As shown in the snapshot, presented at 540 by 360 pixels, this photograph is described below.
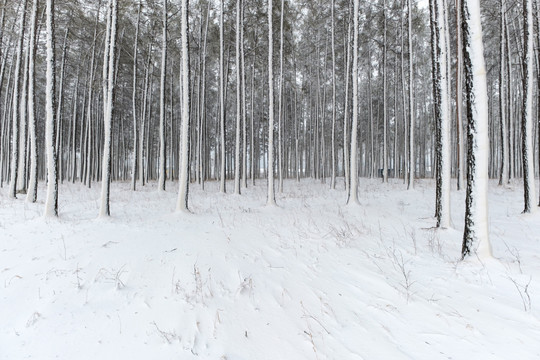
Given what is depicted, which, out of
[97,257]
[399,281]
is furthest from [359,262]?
[97,257]

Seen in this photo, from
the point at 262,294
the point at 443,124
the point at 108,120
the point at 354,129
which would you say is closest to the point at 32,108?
the point at 108,120

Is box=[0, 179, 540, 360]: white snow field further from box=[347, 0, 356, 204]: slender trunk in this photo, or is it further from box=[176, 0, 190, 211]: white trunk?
box=[347, 0, 356, 204]: slender trunk

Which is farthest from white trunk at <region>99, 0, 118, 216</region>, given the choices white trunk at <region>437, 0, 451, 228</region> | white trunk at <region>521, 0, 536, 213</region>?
white trunk at <region>521, 0, 536, 213</region>

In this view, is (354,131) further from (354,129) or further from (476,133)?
(476,133)

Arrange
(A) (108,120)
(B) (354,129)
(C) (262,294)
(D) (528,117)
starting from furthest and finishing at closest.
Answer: (B) (354,129)
(D) (528,117)
(A) (108,120)
(C) (262,294)

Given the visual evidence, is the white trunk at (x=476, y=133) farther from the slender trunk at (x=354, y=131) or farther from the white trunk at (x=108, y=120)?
the white trunk at (x=108, y=120)

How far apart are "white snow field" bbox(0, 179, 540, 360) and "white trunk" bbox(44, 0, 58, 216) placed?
3.52 ft

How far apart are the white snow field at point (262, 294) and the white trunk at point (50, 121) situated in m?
1.07

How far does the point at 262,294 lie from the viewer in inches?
129

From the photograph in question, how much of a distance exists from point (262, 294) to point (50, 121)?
7851 mm

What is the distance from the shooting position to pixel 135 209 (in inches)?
323

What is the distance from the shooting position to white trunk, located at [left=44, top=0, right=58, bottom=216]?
671 centimetres

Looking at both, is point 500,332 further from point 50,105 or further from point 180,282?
point 50,105

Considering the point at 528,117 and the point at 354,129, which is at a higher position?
the point at 528,117
